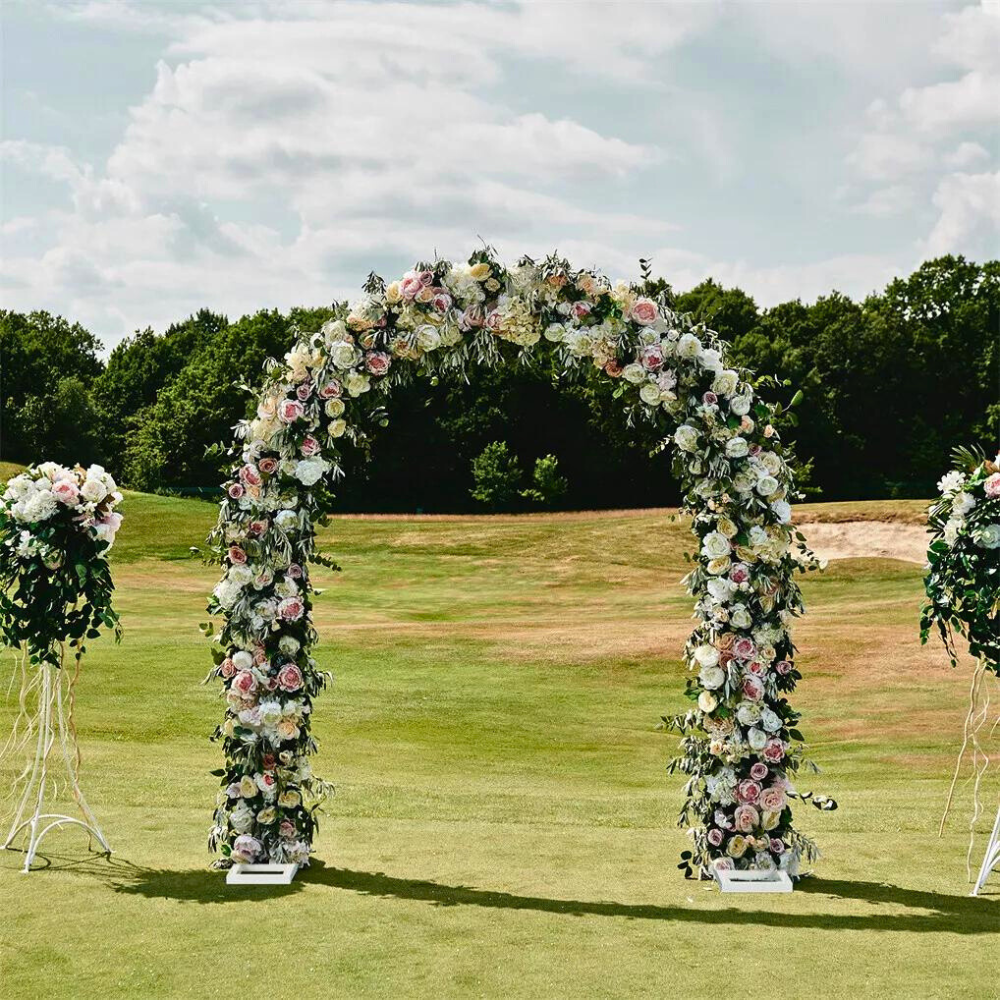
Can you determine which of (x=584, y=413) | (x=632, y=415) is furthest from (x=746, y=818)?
(x=584, y=413)

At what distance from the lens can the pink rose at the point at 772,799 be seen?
8438 mm

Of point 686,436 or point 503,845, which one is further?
point 503,845

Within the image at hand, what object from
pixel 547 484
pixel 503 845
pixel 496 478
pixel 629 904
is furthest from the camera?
pixel 496 478

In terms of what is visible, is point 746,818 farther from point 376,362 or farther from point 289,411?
point 289,411

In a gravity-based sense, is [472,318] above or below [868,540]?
above

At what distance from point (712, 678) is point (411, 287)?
3.36 metres

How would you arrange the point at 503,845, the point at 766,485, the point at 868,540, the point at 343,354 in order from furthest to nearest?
the point at 868,540, the point at 503,845, the point at 343,354, the point at 766,485

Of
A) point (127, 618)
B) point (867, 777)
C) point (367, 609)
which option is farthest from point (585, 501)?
point (867, 777)

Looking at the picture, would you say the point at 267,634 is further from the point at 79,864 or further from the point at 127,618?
the point at 127,618

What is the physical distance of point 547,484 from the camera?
49875mm

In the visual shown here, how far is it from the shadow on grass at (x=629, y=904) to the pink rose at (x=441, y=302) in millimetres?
3848

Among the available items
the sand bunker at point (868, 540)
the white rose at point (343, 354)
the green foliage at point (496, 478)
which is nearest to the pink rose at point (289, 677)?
the white rose at point (343, 354)

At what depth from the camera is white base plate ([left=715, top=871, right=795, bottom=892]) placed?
8.18 m

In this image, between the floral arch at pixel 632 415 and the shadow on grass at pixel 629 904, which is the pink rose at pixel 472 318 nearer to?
the floral arch at pixel 632 415
